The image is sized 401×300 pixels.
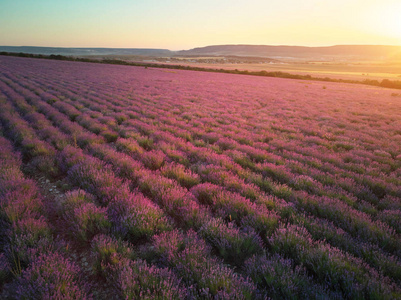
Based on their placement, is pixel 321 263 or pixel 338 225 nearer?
pixel 321 263

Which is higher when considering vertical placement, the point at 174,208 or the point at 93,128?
the point at 93,128

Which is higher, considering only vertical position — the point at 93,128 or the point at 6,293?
the point at 93,128

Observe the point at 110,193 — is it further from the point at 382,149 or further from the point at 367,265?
the point at 382,149

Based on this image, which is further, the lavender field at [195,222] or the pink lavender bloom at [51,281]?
the lavender field at [195,222]

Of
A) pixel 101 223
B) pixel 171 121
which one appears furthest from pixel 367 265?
pixel 171 121

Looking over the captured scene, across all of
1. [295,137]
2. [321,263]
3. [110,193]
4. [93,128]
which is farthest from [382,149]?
[93,128]

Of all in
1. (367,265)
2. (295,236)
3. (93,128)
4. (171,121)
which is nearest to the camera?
(367,265)

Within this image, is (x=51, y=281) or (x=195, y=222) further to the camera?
(x=195, y=222)

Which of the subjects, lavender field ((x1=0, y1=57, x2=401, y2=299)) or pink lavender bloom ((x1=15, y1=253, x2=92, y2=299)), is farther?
lavender field ((x1=0, y1=57, x2=401, y2=299))

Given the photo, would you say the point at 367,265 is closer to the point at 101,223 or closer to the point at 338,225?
the point at 338,225

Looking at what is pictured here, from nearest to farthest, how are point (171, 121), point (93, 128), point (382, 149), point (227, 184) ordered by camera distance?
point (227, 184)
point (382, 149)
point (93, 128)
point (171, 121)
